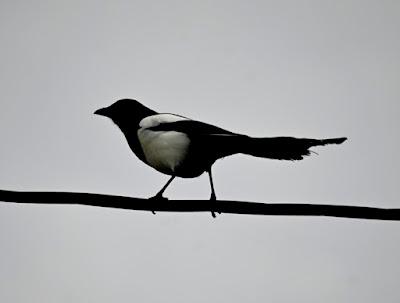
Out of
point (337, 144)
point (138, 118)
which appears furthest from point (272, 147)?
point (138, 118)

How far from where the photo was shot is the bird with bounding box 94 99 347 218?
543 cm

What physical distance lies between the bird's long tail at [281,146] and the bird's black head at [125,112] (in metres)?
1.97

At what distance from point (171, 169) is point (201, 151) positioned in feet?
1.35

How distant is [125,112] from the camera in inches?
273

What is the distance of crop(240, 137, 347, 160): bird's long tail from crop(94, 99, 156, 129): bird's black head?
77.6 inches

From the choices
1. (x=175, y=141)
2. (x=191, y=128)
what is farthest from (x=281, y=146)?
(x=175, y=141)

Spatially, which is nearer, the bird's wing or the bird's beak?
the bird's wing

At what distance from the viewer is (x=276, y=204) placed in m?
3.84

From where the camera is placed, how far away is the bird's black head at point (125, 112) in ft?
22.6

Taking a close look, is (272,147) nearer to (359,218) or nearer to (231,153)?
(231,153)

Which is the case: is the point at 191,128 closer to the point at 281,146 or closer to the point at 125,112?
the point at 125,112

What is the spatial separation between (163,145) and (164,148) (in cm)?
3

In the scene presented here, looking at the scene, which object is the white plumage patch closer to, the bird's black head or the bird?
the bird

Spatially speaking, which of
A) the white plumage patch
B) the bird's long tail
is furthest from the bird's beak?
the bird's long tail
